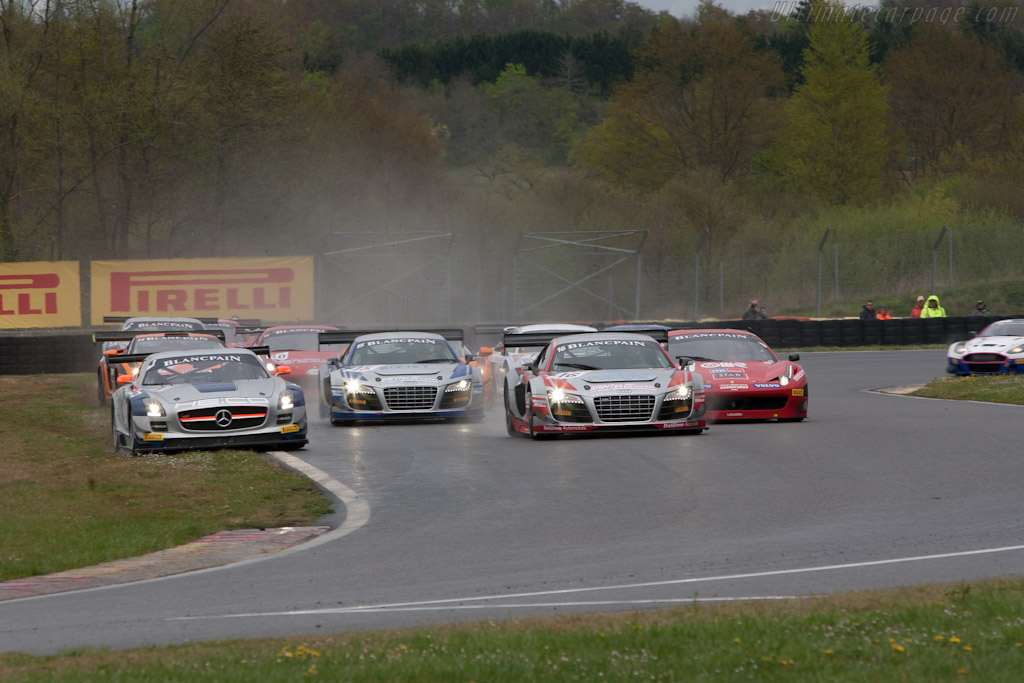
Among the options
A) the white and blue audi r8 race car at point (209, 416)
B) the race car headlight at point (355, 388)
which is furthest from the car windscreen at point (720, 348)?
the white and blue audi r8 race car at point (209, 416)

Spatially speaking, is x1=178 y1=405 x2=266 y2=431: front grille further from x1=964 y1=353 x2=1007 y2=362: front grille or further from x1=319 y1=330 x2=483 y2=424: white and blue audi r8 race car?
x1=964 y1=353 x2=1007 y2=362: front grille

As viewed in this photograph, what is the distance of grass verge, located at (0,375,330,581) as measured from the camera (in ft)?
30.9

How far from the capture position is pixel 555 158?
95.8m

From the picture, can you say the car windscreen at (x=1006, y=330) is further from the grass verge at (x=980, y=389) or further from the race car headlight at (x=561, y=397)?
the race car headlight at (x=561, y=397)

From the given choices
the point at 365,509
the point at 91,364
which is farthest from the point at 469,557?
the point at 91,364

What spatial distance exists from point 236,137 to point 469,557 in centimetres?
4846

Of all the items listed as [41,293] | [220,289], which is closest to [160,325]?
[220,289]

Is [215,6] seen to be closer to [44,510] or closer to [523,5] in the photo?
[44,510]

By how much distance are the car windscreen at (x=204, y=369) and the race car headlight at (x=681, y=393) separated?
477 cm

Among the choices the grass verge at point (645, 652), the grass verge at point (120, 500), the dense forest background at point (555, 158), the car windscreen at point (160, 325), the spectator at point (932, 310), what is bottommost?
the grass verge at point (120, 500)

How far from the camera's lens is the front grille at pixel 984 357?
24609 millimetres

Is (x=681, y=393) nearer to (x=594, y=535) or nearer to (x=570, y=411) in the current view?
(x=570, y=411)

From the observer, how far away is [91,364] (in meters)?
33.6

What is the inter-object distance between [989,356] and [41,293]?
85.9 ft
